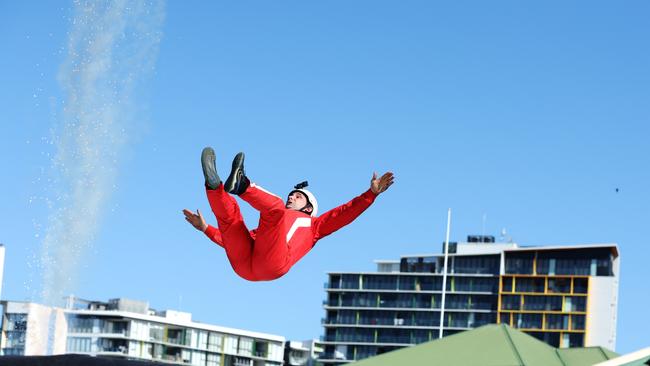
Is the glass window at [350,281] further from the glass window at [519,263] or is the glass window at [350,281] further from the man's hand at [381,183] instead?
the man's hand at [381,183]

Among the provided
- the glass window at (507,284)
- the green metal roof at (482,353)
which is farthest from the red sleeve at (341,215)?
the glass window at (507,284)

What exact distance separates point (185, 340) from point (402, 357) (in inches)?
4781

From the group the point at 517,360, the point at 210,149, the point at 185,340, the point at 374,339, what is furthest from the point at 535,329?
the point at 210,149

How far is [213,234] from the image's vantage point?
1336cm

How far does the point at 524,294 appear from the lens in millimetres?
130625

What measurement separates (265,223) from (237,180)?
72 centimetres

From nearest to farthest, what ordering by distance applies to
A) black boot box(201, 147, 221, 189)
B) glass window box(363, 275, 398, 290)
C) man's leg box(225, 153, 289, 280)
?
1. black boot box(201, 147, 221, 189)
2. man's leg box(225, 153, 289, 280)
3. glass window box(363, 275, 398, 290)

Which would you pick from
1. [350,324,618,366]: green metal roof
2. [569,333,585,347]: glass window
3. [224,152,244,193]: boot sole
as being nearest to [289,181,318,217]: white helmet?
[224,152,244,193]: boot sole

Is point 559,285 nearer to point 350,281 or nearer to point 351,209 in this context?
point 350,281

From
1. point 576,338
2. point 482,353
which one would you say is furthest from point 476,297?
point 482,353

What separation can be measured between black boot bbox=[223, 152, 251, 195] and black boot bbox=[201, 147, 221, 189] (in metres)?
0.11

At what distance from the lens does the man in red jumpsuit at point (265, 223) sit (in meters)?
11.9

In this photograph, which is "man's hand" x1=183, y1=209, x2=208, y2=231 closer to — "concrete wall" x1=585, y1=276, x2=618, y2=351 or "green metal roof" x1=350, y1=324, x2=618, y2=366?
"green metal roof" x1=350, y1=324, x2=618, y2=366

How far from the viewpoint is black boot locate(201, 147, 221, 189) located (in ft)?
38.4
